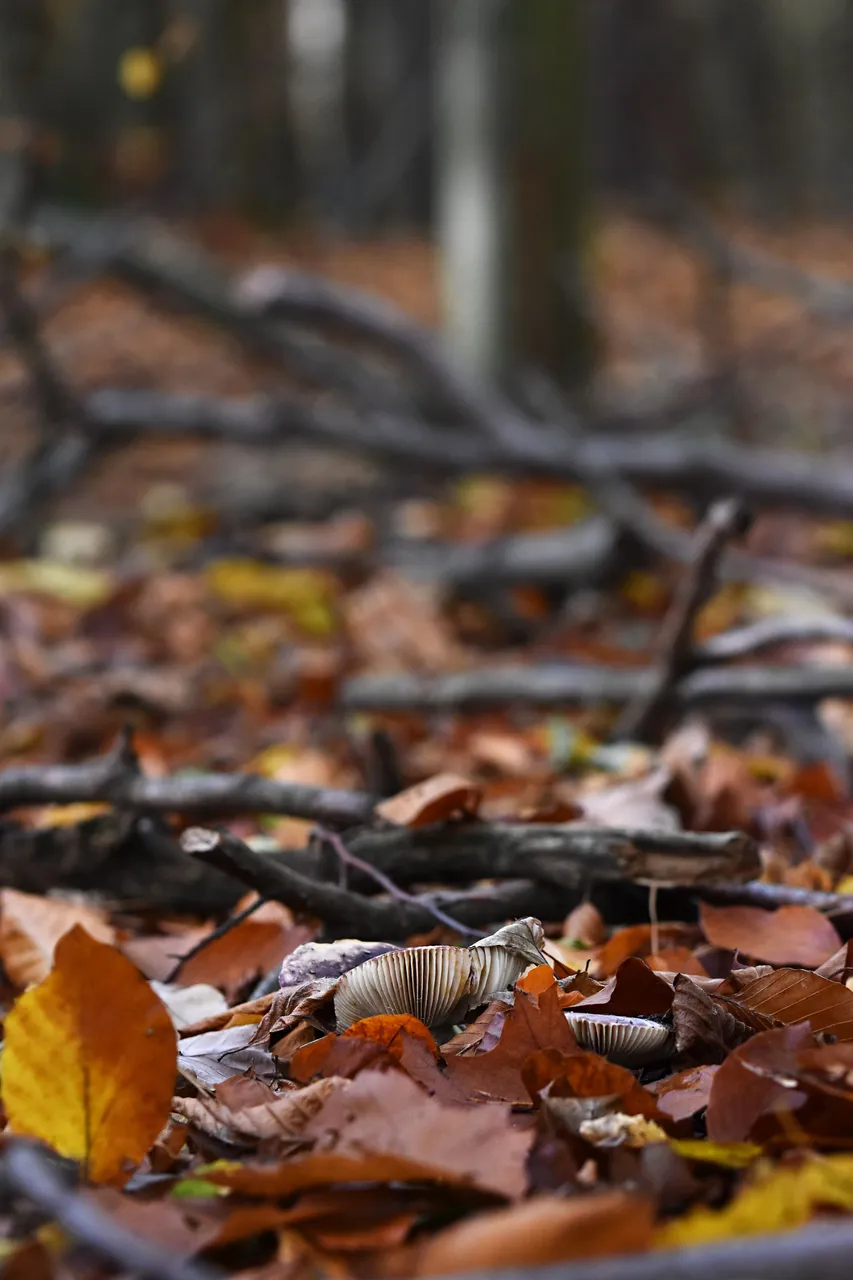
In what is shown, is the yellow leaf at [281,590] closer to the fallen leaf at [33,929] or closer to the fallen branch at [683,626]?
the fallen branch at [683,626]

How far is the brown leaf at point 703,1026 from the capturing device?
118 centimetres

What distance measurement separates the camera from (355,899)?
147 centimetres

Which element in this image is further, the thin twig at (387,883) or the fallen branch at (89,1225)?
the thin twig at (387,883)

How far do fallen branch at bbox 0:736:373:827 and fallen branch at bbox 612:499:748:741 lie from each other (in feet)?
2.24

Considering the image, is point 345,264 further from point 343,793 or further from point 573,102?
point 343,793

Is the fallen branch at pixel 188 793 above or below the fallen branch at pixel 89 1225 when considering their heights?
below

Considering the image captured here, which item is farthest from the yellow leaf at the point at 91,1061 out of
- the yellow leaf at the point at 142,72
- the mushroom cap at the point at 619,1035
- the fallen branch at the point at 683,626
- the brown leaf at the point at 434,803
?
the yellow leaf at the point at 142,72

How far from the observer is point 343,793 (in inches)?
65.7

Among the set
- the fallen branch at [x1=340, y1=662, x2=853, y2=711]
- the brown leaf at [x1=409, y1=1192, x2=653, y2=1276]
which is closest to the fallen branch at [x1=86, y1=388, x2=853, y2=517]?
the fallen branch at [x1=340, y1=662, x2=853, y2=711]

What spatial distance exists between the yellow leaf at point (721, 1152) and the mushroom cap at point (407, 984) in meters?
0.29

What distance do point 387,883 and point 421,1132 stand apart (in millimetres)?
510

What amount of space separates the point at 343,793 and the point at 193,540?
2885 mm

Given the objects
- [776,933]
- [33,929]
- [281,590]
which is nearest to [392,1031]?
[776,933]

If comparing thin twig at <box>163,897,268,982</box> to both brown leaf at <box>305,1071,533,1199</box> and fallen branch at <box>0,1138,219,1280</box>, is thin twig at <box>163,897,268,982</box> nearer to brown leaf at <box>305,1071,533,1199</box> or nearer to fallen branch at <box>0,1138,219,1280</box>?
brown leaf at <box>305,1071,533,1199</box>
